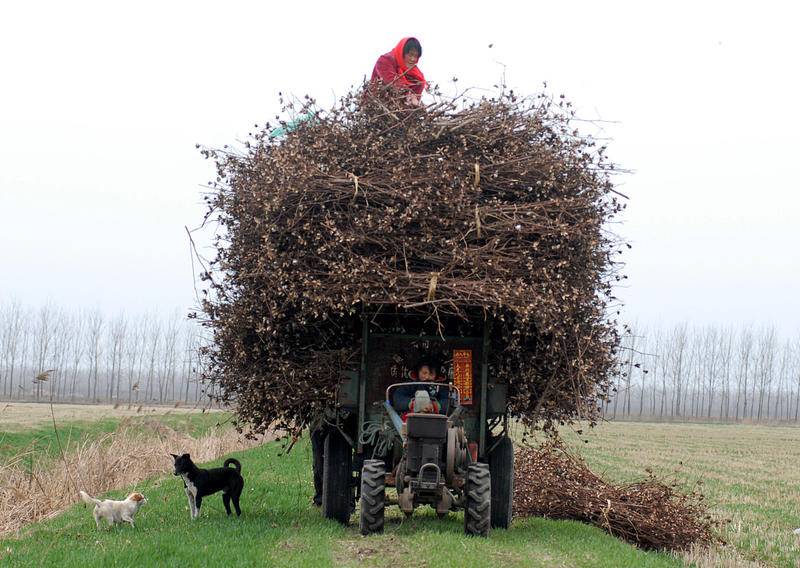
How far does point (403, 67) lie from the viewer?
1166 cm

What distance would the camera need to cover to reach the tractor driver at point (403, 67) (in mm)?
11332

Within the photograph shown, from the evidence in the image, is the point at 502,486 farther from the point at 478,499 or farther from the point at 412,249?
the point at 412,249

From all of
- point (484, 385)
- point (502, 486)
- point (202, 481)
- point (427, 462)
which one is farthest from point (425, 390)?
point (202, 481)

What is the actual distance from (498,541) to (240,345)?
12.2 feet

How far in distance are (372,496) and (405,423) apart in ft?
2.80

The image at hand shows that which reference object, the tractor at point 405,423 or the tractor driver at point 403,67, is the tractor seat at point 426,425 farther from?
the tractor driver at point 403,67

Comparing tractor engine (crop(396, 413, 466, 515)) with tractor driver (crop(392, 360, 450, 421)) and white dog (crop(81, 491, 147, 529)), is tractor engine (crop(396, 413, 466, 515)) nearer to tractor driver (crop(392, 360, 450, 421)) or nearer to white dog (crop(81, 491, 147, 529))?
tractor driver (crop(392, 360, 450, 421))

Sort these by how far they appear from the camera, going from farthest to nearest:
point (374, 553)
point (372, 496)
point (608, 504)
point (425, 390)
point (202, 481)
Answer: point (608, 504), point (202, 481), point (425, 390), point (372, 496), point (374, 553)

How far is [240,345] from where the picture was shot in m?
10.3

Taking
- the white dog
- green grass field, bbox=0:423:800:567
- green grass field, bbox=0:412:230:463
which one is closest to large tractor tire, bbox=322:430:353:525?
green grass field, bbox=0:423:800:567

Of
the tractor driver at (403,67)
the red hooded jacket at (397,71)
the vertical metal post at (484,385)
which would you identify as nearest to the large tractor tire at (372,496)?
the vertical metal post at (484,385)

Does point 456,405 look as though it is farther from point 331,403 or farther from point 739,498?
point 739,498

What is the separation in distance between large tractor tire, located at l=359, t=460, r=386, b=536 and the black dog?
2.03 m

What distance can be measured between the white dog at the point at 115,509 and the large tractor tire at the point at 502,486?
4183 millimetres
